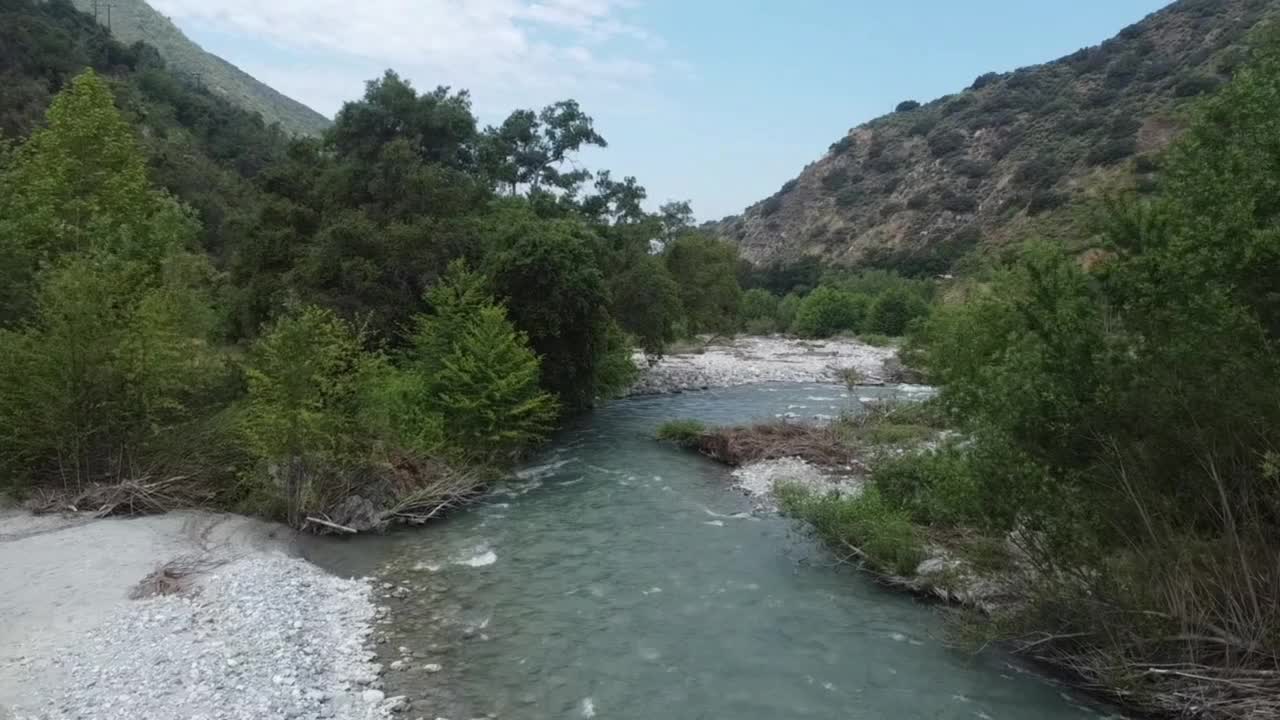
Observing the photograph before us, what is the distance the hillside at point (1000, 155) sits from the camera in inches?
3093

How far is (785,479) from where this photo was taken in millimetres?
21547

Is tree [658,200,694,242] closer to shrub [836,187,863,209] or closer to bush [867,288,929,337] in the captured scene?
bush [867,288,929,337]

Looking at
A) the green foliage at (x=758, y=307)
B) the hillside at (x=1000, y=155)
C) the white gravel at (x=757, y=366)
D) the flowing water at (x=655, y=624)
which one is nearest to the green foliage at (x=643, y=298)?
the white gravel at (x=757, y=366)

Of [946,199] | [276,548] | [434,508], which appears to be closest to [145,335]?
[276,548]

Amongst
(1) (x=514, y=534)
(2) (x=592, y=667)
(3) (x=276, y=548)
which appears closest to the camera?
(2) (x=592, y=667)

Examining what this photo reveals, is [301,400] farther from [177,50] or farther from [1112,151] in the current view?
[177,50]

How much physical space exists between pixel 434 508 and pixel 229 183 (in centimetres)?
5520

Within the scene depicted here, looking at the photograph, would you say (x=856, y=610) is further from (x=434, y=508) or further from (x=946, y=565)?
(x=434, y=508)

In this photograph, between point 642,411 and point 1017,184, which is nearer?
point 642,411

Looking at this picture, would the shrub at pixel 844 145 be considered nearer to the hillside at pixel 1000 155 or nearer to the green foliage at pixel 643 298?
the hillside at pixel 1000 155

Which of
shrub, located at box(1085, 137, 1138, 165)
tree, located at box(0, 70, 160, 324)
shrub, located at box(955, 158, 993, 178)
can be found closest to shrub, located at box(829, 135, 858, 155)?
shrub, located at box(955, 158, 993, 178)

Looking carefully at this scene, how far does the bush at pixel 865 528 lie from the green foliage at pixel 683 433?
9.07 meters

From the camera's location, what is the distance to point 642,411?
112 feet

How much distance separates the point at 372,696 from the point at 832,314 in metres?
74.8
